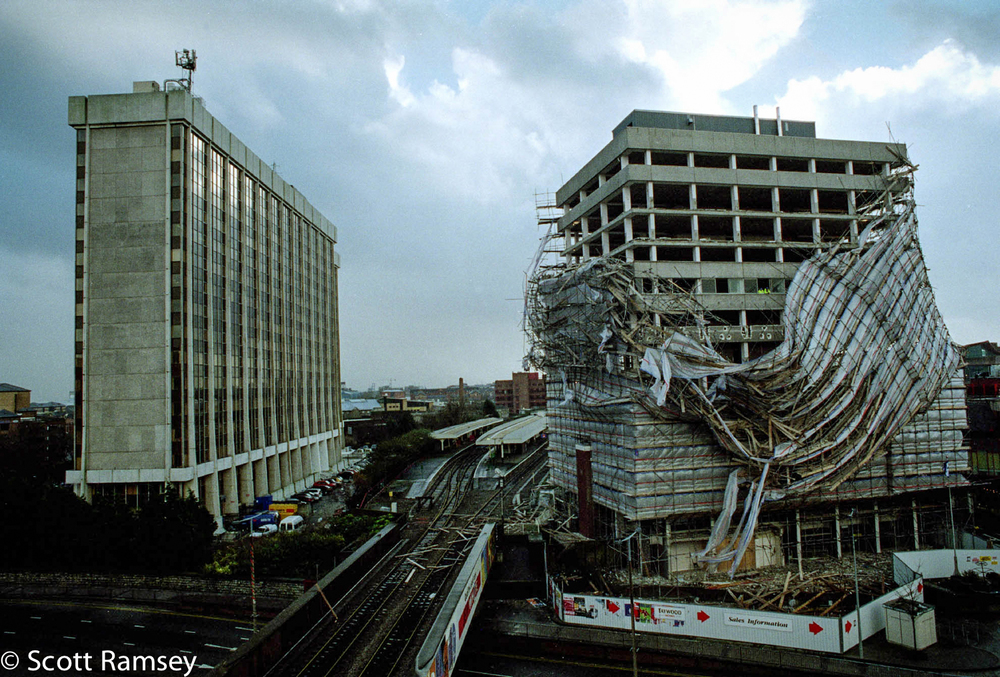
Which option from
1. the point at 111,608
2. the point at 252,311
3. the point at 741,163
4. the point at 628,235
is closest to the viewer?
the point at 111,608

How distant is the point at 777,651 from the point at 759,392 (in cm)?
1214

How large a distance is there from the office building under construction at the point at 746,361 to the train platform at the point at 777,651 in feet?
21.2

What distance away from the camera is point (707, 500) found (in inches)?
1219

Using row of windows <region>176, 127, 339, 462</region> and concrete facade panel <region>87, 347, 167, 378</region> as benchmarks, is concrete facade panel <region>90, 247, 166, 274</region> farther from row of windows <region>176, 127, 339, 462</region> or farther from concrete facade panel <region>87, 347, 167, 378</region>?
concrete facade panel <region>87, 347, 167, 378</region>

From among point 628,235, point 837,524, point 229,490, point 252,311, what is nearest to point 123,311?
point 252,311

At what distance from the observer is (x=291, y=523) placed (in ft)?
148

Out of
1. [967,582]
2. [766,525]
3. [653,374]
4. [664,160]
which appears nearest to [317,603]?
[653,374]

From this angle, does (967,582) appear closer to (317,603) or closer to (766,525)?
(766,525)

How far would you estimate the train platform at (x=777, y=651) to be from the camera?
70.7ft

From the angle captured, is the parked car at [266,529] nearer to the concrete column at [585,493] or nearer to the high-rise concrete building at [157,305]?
the high-rise concrete building at [157,305]

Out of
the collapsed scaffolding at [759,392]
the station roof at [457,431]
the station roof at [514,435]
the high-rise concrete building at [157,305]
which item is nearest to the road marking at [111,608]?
the high-rise concrete building at [157,305]

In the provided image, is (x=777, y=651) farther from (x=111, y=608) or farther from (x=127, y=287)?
(x=127, y=287)

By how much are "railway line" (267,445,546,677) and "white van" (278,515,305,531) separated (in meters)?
9.25

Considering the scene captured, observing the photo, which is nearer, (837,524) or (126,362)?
(837,524)
